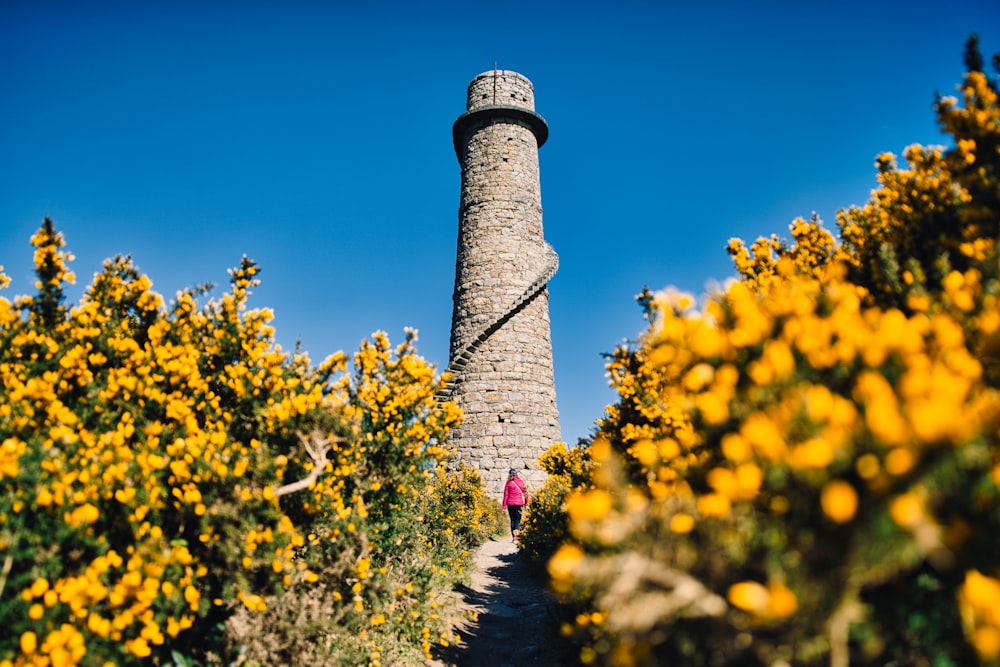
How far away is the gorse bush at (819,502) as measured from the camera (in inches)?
41.5

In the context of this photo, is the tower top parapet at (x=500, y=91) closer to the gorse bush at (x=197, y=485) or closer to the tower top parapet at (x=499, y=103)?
the tower top parapet at (x=499, y=103)

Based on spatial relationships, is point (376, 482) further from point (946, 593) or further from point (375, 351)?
point (946, 593)

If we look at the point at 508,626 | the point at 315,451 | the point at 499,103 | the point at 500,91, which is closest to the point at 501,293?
the point at 499,103

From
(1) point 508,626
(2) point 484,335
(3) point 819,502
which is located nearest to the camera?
(3) point 819,502

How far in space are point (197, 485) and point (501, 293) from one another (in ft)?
36.9

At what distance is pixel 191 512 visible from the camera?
2.72m

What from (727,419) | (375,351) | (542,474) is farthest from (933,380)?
(542,474)

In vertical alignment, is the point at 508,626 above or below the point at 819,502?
below

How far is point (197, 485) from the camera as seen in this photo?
274 centimetres

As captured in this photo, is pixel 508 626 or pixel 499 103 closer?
pixel 508 626

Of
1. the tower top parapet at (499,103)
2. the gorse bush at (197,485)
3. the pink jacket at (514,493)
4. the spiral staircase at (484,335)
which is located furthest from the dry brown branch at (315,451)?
the tower top parapet at (499,103)

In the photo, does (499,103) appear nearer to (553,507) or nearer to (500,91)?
(500,91)

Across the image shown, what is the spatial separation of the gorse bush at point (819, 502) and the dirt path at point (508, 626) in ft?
10.9

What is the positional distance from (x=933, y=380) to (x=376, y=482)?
327 centimetres
